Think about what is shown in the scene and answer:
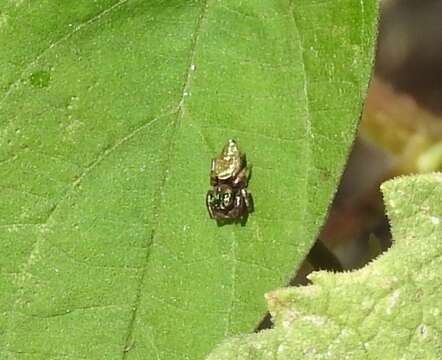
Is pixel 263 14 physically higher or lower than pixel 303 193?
higher

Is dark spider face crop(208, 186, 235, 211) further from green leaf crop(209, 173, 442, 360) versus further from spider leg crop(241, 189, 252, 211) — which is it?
green leaf crop(209, 173, 442, 360)

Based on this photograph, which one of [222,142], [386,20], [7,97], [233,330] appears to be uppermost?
[7,97]

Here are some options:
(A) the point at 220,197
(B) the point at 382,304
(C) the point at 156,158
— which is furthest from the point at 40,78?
(B) the point at 382,304

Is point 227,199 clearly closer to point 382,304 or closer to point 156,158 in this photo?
point 156,158

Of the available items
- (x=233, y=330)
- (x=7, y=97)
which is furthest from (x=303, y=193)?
(x=7, y=97)

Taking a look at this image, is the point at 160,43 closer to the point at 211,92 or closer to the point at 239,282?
the point at 211,92

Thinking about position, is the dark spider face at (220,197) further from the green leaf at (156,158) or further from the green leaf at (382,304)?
the green leaf at (382,304)

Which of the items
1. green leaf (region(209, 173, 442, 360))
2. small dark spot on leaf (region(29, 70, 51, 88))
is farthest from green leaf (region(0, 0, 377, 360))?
green leaf (region(209, 173, 442, 360))
